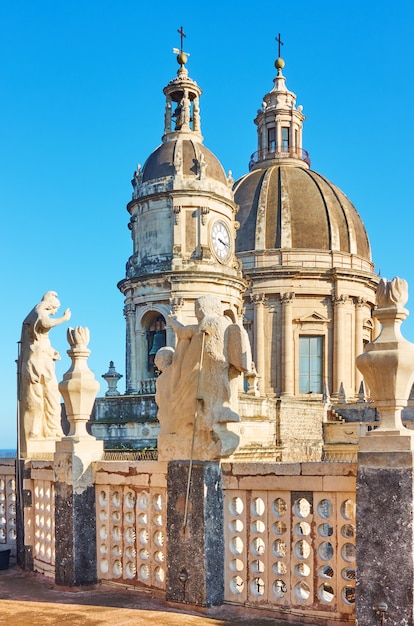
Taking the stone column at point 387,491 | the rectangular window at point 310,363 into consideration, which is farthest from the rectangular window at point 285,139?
the stone column at point 387,491

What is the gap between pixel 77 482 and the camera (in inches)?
376

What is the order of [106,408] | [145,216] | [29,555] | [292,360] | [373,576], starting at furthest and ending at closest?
[292,360], [145,216], [106,408], [29,555], [373,576]

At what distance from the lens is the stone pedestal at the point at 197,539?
8.03m

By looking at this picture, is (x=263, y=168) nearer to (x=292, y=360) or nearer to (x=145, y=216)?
(x=292, y=360)

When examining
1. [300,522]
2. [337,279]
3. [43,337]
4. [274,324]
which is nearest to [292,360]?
[274,324]

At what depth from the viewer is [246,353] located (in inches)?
326

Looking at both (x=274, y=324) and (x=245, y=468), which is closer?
(x=245, y=468)

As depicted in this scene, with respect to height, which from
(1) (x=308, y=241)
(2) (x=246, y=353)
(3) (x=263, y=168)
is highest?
(3) (x=263, y=168)

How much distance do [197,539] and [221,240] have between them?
2463 centimetres

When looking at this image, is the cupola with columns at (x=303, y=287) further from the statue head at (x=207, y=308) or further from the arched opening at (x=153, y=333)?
the statue head at (x=207, y=308)

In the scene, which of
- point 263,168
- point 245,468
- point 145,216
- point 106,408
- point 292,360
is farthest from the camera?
point 263,168

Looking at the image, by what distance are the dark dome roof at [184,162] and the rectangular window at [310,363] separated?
1228 centimetres

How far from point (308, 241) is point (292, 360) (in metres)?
6.73

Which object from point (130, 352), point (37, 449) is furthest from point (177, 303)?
point (37, 449)
